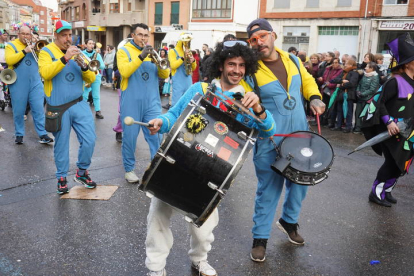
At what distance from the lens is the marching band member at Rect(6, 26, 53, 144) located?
6.96 metres

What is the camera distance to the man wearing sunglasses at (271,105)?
3.43 m

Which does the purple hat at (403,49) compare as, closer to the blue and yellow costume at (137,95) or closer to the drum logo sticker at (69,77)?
the blue and yellow costume at (137,95)

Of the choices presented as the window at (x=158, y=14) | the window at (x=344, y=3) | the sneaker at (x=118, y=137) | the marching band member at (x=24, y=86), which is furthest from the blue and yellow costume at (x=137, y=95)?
the window at (x=158, y=14)

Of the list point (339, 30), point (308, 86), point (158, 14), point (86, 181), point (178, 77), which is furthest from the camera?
point (158, 14)

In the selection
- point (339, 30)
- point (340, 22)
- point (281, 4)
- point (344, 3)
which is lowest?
point (339, 30)

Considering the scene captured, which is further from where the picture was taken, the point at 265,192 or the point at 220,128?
the point at 265,192

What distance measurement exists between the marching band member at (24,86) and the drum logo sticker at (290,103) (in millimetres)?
5155

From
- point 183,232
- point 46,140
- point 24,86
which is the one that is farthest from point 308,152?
point 24,86

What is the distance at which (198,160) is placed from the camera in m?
2.59

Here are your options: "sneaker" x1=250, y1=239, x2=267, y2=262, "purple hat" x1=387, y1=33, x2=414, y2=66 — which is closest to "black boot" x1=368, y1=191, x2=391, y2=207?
"purple hat" x1=387, y1=33, x2=414, y2=66

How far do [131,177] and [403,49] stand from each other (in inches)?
142

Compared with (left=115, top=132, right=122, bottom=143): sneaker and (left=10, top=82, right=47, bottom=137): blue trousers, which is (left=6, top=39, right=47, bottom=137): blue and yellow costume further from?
(left=115, top=132, right=122, bottom=143): sneaker

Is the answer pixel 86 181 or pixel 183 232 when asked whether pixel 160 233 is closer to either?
pixel 183 232

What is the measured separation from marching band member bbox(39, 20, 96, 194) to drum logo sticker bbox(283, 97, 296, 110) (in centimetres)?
250
